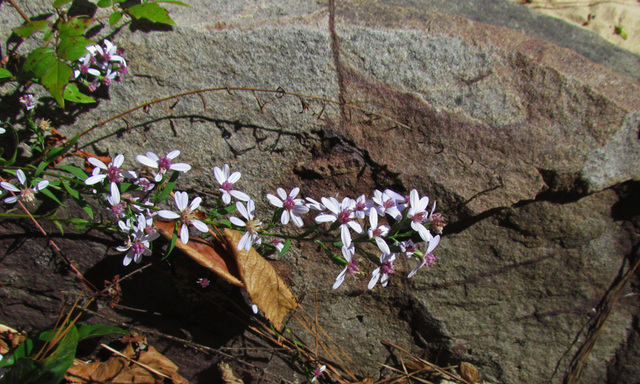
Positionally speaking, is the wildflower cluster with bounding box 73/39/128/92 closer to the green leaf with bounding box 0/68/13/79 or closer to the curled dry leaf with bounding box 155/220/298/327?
the green leaf with bounding box 0/68/13/79

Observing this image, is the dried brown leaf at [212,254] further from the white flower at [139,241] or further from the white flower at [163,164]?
the white flower at [163,164]

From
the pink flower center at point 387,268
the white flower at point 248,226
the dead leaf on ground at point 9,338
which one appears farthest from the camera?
the dead leaf on ground at point 9,338

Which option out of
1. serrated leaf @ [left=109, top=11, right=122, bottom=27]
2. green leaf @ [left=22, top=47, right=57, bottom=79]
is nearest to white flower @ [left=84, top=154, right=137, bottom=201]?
green leaf @ [left=22, top=47, right=57, bottom=79]

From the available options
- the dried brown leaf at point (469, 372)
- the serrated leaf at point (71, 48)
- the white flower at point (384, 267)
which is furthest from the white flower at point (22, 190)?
the dried brown leaf at point (469, 372)

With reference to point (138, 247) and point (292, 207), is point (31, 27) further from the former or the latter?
point (292, 207)

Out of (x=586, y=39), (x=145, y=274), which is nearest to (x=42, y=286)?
(x=145, y=274)

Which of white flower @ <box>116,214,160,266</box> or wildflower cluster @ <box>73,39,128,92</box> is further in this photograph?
wildflower cluster @ <box>73,39,128,92</box>
